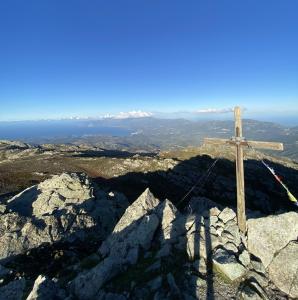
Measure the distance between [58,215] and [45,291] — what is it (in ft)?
48.6

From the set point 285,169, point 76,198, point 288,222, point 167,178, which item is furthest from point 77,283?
point 285,169

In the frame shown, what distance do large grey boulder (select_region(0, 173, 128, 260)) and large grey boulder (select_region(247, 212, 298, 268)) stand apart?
16.0 m

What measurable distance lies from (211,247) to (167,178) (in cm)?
5560

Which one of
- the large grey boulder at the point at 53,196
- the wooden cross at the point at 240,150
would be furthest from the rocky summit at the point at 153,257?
the large grey boulder at the point at 53,196

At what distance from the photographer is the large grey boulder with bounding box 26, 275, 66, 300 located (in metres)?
13.3

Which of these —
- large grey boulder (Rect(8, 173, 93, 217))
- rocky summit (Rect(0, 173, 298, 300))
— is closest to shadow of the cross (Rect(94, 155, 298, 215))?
large grey boulder (Rect(8, 173, 93, 217))

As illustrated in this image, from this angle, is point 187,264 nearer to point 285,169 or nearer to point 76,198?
point 76,198

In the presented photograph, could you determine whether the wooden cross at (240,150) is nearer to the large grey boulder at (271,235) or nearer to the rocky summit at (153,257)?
the rocky summit at (153,257)

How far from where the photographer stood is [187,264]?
1642 centimetres

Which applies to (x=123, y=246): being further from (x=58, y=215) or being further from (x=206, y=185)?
(x=206, y=185)

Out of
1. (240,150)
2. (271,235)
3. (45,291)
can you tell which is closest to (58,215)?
Result: (45,291)

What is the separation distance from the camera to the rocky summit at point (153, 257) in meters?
14.5

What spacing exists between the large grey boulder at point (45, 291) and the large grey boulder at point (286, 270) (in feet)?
35.4

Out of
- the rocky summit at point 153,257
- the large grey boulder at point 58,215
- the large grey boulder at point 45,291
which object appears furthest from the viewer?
the large grey boulder at point 58,215
